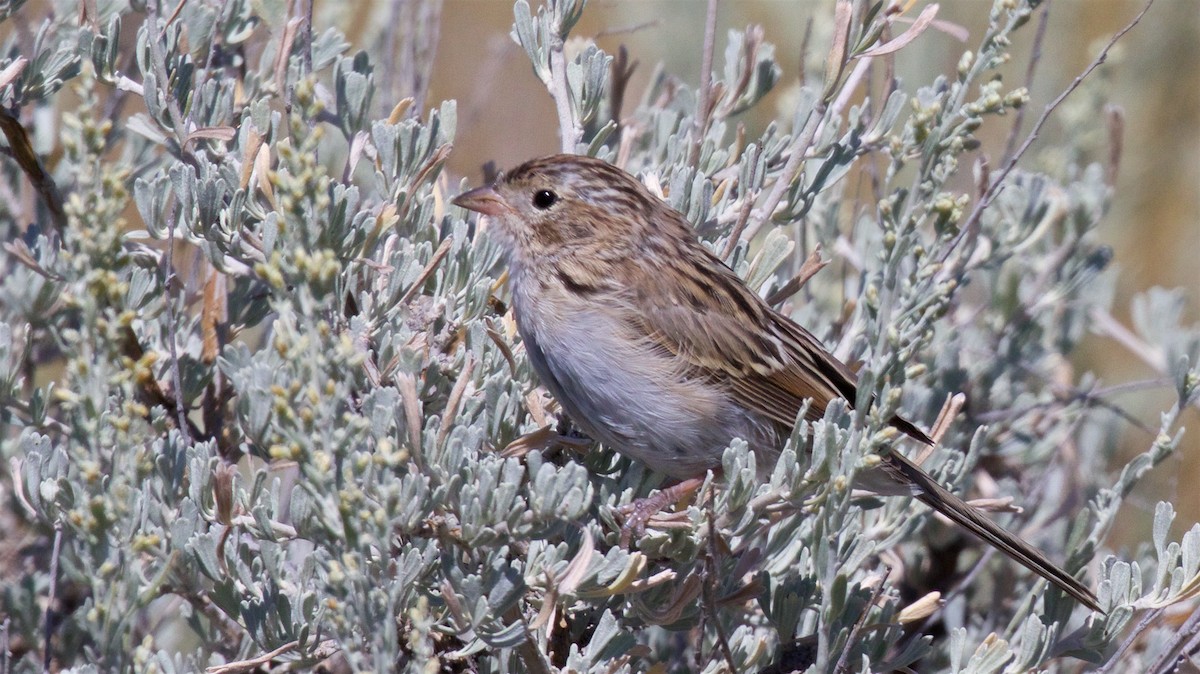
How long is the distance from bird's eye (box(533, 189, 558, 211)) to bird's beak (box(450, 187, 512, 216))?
0.39 ft

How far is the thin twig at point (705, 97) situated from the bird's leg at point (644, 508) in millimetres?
951

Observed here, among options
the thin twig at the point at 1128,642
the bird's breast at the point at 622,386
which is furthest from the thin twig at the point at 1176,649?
the bird's breast at the point at 622,386

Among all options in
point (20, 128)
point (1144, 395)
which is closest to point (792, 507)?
point (20, 128)

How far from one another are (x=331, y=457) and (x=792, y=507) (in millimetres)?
1225

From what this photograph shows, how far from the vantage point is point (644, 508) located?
10.3 feet

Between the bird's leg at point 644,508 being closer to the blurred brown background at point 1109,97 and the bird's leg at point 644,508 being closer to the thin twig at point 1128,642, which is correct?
the thin twig at point 1128,642

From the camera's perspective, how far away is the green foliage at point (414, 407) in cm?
229

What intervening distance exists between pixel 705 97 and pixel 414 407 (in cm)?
147

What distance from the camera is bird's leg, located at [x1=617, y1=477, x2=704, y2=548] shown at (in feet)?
9.86

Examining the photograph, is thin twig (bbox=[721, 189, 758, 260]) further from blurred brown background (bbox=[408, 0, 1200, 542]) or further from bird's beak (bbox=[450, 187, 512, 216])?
blurred brown background (bbox=[408, 0, 1200, 542])

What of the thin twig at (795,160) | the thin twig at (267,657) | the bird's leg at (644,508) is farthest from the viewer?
the thin twig at (795,160)

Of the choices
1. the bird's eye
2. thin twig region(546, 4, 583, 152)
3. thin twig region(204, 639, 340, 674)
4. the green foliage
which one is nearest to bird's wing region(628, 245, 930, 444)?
the green foliage

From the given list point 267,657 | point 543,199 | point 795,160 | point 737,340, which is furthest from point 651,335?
point 267,657

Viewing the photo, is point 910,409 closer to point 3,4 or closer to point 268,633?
point 268,633
